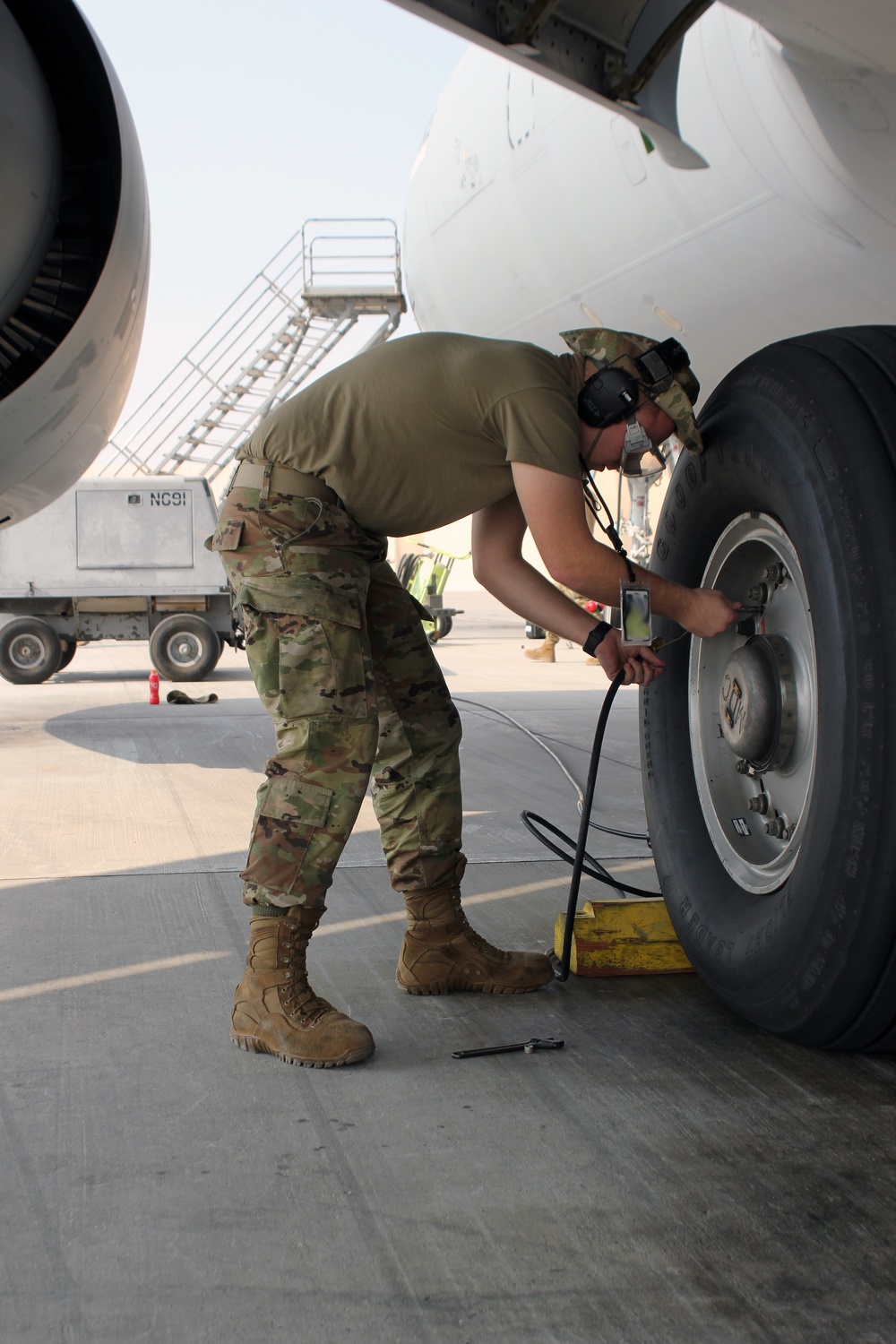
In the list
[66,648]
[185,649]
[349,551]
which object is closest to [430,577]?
[185,649]

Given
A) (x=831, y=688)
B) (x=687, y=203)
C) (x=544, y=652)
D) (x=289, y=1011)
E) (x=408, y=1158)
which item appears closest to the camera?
(x=408, y=1158)

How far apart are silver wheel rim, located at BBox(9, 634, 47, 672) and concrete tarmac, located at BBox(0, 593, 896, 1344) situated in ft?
23.4

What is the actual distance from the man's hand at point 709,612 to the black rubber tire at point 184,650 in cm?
807

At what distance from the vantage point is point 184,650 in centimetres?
988

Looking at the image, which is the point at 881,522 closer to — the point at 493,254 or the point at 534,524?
the point at 534,524

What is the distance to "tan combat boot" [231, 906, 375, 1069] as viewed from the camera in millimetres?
2039

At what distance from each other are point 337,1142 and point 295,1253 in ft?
1.02

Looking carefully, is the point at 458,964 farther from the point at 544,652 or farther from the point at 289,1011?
the point at 544,652

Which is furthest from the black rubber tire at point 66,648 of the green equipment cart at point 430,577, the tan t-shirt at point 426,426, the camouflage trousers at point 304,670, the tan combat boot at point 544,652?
the tan t-shirt at point 426,426

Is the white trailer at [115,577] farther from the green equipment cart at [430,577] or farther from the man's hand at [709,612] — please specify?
the man's hand at [709,612]

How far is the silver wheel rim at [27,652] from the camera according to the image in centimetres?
985

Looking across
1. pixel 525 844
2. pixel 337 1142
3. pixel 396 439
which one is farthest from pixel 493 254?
pixel 337 1142

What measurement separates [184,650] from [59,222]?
24.2 ft

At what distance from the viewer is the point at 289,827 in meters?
2.19
